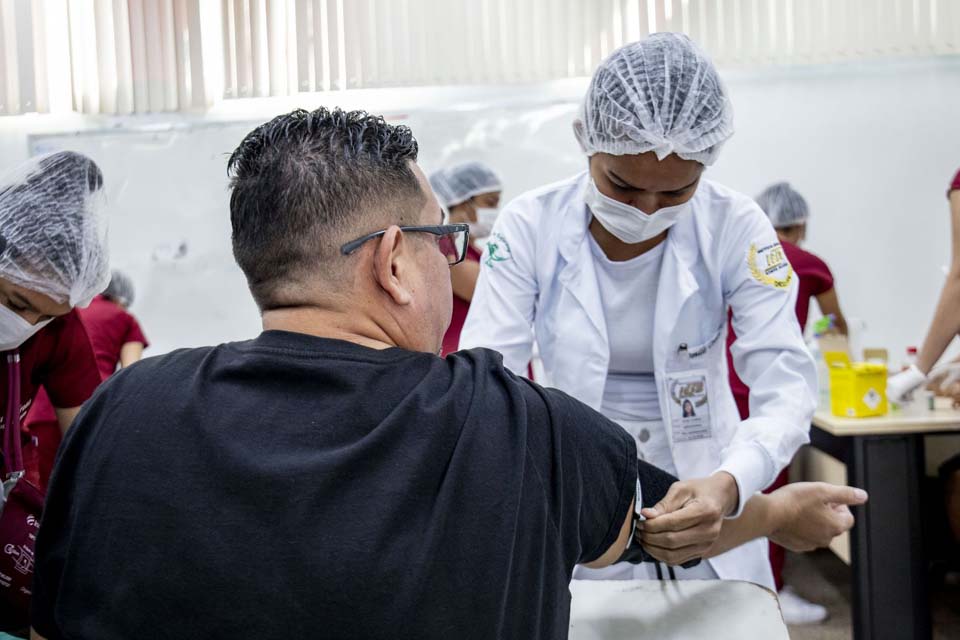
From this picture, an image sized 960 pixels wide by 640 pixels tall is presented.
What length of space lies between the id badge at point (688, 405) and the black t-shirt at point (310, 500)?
0.69 m

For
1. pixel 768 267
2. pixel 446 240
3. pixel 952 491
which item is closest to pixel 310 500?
pixel 446 240

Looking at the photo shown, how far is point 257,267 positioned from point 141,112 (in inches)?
147

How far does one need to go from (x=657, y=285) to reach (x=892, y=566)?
1.35m

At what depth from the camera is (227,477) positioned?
0.68 meters

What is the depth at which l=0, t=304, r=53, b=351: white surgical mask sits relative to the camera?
4.77ft

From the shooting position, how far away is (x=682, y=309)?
1441mm

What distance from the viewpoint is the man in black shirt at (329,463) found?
0.67 metres

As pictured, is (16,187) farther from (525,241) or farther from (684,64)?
(684,64)

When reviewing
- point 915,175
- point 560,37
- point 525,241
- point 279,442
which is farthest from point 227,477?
point 915,175

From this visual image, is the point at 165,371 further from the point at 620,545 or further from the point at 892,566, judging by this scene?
the point at 892,566

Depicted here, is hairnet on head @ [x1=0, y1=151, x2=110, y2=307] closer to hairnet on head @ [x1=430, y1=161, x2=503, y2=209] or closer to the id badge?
the id badge

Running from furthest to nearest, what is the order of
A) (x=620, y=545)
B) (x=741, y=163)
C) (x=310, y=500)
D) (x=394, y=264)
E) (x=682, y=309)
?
(x=741, y=163) < (x=682, y=309) < (x=620, y=545) < (x=394, y=264) < (x=310, y=500)

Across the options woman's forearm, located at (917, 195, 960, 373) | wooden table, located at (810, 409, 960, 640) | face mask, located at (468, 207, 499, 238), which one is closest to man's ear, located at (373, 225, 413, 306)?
wooden table, located at (810, 409, 960, 640)

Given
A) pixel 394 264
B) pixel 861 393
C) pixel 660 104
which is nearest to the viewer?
pixel 394 264
